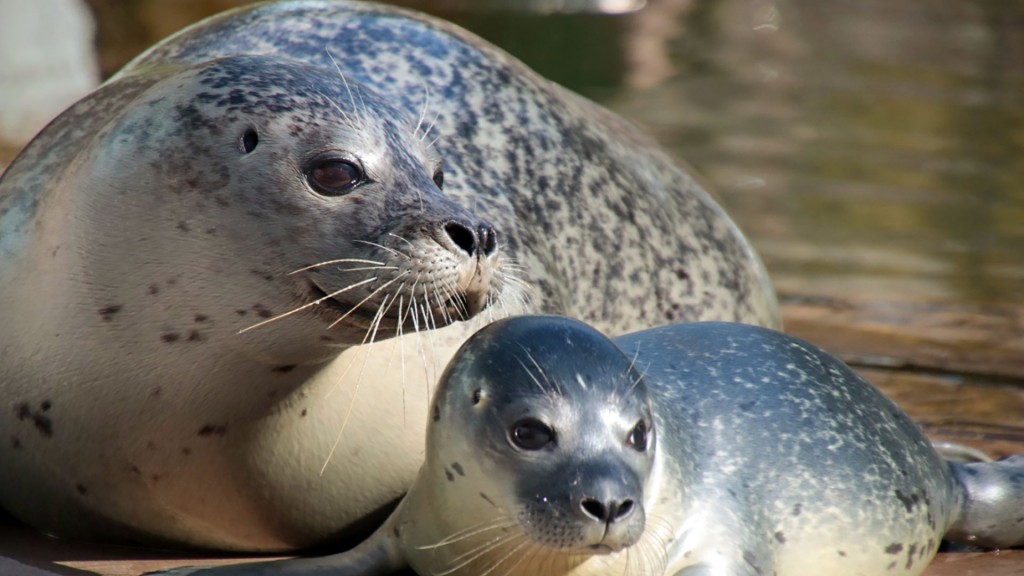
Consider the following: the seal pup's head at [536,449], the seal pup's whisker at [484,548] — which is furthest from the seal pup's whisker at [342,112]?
the seal pup's whisker at [484,548]

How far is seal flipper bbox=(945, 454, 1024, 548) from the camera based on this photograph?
12.6ft

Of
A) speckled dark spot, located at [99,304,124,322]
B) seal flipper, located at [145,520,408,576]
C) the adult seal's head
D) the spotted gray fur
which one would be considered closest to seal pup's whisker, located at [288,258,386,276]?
the adult seal's head

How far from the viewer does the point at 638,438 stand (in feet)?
10.1

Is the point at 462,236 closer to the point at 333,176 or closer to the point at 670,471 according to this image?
the point at 333,176

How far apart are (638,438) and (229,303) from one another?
0.83 metres

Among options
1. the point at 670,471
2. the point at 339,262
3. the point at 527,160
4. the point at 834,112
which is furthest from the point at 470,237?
the point at 834,112

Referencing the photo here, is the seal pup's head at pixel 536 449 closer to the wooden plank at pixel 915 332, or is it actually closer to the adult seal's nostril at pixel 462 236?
the adult seal's nostril at pixel 462 236

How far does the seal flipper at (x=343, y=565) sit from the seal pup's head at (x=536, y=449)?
13cm

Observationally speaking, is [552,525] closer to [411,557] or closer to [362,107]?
[411,557]

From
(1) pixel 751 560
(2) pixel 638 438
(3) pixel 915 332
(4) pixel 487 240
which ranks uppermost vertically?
(4) pixel 487 240

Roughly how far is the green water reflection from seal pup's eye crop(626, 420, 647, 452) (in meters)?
4.11

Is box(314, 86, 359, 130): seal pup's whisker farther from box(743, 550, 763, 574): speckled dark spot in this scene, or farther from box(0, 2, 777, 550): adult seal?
box(743, 550, 763, 574): speckled dark spot

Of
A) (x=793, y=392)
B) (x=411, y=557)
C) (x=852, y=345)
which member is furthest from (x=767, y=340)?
(x=852, y=345)

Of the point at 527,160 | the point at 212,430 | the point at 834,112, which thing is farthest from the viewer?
the point at 834,112
